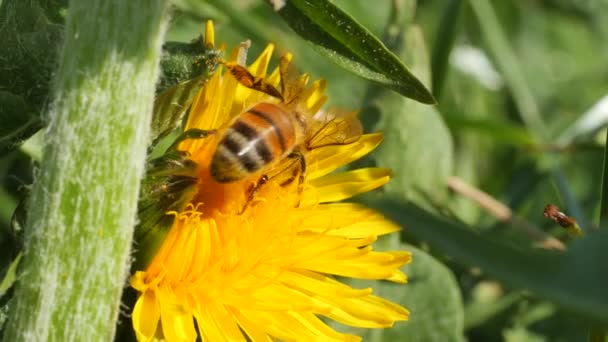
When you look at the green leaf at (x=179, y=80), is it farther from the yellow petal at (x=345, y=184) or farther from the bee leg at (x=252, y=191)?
the yellow petal at (x=345, y=184)

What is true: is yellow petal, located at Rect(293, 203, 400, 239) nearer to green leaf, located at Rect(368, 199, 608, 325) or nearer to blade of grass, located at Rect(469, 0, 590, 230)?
green leaf, located at Rect(368, 199, 608, 325)

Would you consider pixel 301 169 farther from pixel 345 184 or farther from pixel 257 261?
pixel 257 261

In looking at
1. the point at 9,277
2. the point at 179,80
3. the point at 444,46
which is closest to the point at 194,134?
the point at 179,80

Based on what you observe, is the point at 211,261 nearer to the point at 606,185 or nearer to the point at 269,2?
the point at 269,2

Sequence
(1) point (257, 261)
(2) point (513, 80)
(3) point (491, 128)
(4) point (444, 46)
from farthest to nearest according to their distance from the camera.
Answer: (2) point (513, 80) → (3) point (491, 128) → (4) point (444, 46) → (1) point (257, 261)

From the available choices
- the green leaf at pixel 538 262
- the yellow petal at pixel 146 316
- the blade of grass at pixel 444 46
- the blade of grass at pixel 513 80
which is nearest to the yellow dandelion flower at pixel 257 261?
the yellow petal at pixel 146 316

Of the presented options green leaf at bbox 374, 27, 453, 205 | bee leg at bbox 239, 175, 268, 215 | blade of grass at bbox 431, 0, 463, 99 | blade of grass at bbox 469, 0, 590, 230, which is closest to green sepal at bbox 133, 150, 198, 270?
bee leg at bbox 239, 175, 268, 215
